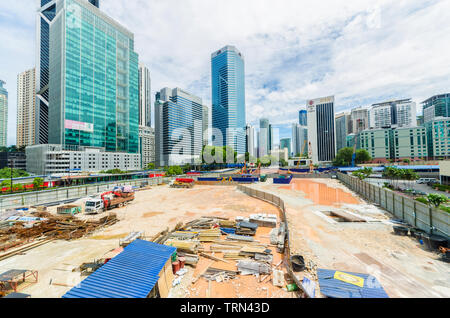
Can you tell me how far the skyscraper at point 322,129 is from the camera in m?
166

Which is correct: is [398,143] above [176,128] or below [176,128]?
below

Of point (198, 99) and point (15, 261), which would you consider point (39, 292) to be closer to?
point (15, 261)

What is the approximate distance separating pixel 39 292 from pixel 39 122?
11962 cm

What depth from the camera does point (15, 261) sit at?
40.5 ft

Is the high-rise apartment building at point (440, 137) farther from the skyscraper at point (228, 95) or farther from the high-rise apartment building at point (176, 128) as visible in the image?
the high-rise apartment building at point (176, 128)

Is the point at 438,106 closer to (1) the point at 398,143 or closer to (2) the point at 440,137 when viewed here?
(2) the point at 440,137

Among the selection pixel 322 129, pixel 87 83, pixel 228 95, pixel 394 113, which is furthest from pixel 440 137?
pixel 87 83

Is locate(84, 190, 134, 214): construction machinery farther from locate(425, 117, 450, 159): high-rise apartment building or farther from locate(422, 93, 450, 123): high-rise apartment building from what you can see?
locate(422, 93, 450, 123): high-rise apartment building

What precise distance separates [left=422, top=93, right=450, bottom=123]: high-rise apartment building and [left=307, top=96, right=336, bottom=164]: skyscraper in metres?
62.5

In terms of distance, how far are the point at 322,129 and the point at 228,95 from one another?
9301 cm

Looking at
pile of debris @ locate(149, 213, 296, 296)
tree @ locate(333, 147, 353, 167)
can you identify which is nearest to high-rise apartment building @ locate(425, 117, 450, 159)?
tree @ locate(333, 147, 353, 167)

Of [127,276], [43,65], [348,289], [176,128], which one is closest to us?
[127,276]

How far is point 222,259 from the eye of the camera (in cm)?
1184

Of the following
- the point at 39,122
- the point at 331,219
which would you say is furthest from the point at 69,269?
the point at 39,122
